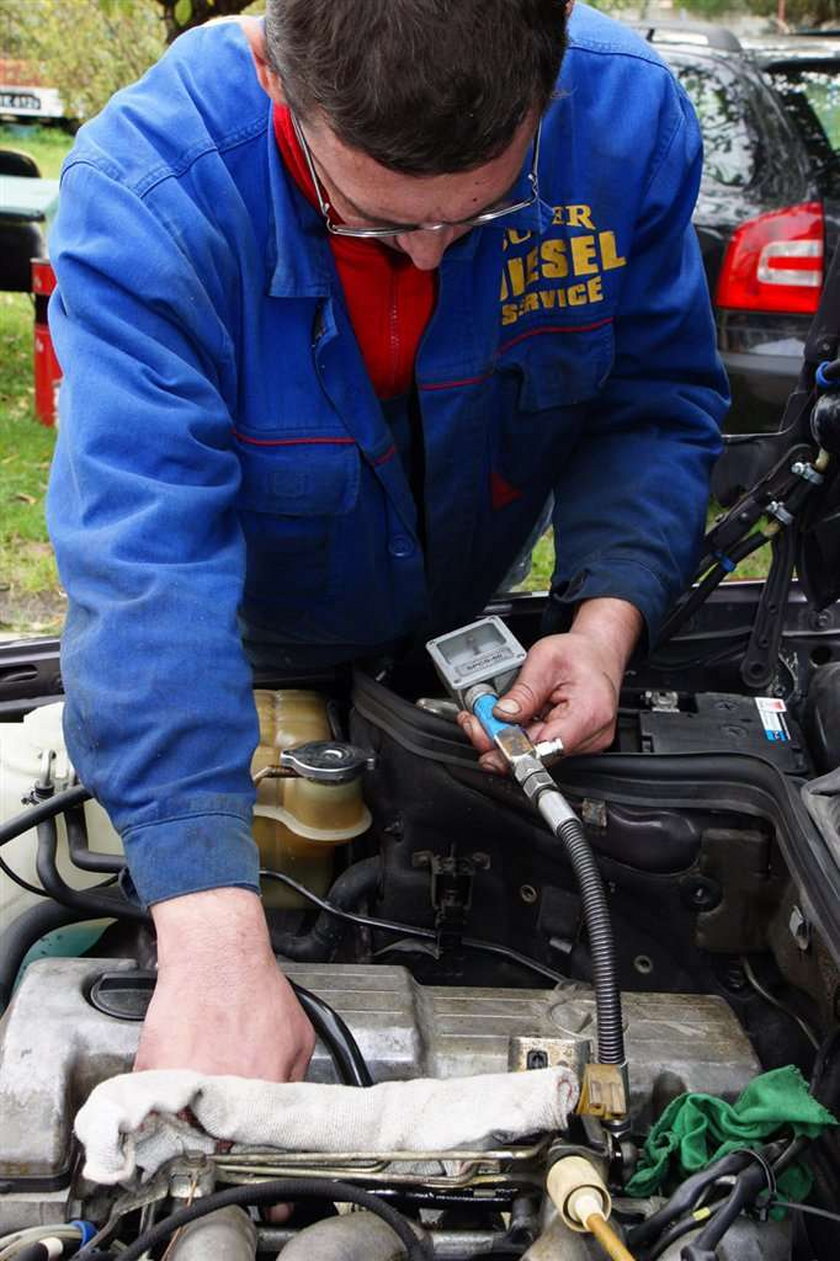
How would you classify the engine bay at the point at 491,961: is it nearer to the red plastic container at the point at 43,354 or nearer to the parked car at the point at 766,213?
the parked car at the point at 766,213

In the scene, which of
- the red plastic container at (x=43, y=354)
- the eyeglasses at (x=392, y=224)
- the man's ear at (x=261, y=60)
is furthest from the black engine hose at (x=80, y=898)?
the red plastic container at (x=43, y=354)

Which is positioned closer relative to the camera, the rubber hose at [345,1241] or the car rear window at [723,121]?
the rubber hose at [345,1241]

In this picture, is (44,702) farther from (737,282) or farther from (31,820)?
(737,282)

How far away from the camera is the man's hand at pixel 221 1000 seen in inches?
50.1

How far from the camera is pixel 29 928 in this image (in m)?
1.79

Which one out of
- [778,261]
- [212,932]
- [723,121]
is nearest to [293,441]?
[212,932]

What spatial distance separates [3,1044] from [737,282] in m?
3.99

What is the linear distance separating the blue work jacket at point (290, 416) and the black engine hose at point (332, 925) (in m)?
0.37

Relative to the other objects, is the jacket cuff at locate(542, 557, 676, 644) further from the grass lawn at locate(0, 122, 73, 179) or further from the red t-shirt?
the grass lawn at locate(0, 122, 73, 179)

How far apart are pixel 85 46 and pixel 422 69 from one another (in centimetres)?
928

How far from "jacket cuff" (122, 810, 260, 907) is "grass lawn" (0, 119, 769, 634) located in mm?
2518

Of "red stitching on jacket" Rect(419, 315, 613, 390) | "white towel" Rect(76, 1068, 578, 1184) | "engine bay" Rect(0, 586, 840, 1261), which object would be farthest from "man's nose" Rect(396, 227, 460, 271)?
"white towel" Rect(76, 1068, 578, 1184)

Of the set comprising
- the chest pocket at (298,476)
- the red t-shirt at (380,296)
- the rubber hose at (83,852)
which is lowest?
the rubber hose at (83,852)

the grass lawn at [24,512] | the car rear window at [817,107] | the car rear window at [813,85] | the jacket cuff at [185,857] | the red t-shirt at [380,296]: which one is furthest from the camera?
the car rear window at [813,85]
